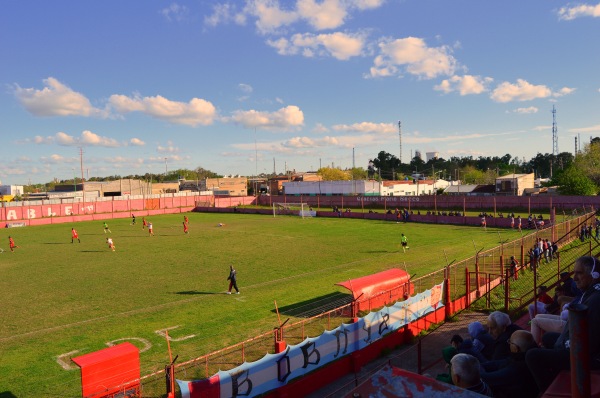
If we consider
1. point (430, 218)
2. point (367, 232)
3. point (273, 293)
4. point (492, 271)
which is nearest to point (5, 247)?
point (273, 293)

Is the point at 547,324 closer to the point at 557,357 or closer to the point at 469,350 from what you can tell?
the point at 469,350

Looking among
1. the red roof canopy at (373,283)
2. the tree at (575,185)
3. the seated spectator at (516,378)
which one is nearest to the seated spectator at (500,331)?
the seated spectator at (516,378)

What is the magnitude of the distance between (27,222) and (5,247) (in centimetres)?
2351

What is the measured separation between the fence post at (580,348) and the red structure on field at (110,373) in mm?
8404

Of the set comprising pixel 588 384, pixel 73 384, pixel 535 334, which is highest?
pixel 588 384

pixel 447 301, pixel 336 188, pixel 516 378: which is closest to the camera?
pixel 516 378

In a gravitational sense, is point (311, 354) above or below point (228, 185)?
below

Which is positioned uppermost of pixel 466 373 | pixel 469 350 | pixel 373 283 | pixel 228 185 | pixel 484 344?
pixel 228 185

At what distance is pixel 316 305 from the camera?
17344mm

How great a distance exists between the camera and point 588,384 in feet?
9.99

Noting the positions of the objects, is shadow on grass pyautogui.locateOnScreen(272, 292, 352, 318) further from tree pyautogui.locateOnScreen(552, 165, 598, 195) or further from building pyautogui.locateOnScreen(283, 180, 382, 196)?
building pyautogui.locateOnScreen(283, 180, 382, 196)

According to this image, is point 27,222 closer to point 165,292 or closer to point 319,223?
point 319,223

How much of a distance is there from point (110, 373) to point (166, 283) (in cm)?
1368

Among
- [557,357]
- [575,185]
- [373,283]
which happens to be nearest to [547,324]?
[557,357]
